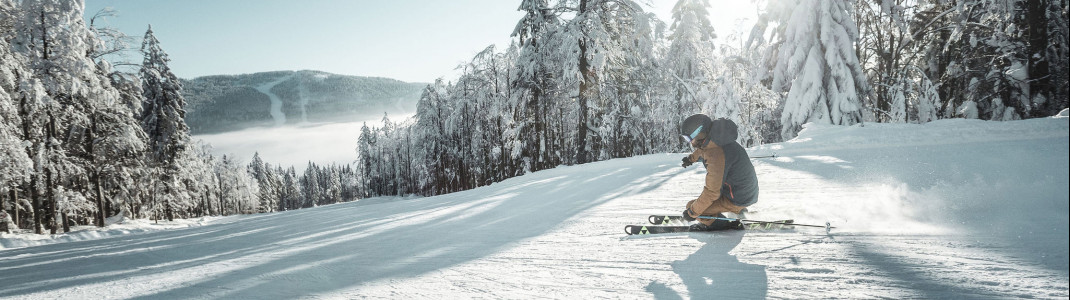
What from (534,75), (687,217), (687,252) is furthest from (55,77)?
(687,252)

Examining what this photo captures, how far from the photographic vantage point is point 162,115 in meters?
26.8

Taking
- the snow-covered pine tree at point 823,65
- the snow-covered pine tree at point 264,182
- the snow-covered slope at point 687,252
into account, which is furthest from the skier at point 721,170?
the snow-covered pine tree at point 264,182

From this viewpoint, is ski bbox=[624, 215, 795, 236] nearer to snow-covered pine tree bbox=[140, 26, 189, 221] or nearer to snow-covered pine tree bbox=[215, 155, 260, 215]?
snow-covered pine tree bbox=[140, 26, 189, 221]

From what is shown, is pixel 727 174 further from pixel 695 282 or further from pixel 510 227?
pixel 510 227

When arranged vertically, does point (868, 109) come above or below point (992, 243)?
above

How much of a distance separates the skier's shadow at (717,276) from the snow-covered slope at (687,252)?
15mm

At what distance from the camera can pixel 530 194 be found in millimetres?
9430

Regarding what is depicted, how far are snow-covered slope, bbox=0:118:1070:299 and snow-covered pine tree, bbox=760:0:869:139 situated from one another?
26.0 ft

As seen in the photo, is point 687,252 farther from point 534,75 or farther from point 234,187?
point 234,187

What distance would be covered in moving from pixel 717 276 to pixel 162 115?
34336 mm

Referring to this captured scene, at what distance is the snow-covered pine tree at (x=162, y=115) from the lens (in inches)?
1033

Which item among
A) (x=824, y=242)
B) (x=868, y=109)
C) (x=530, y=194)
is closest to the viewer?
(x=824, y=242)

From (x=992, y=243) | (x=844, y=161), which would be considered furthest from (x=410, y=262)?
(x=844, y=161)

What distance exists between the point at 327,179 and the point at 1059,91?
5206 inches
